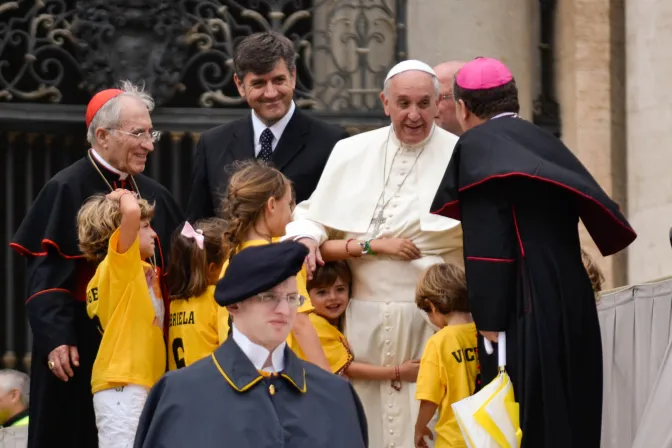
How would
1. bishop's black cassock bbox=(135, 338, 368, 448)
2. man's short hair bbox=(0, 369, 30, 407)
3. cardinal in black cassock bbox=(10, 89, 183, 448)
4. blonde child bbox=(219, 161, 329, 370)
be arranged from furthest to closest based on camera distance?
man's short hair bbox=(0, 369, 30, 407), cardinal in black cassock bbox=(10, 89, 183, 448), blonde child bbox=(219, 161, 329, 370), bishop's black cassock bbox=(135, 338, 368, 448)

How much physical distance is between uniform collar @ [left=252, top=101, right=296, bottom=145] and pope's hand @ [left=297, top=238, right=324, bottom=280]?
754 millimetres

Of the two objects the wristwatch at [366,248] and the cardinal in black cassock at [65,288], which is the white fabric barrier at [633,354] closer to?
the wristwatch at [366,248]

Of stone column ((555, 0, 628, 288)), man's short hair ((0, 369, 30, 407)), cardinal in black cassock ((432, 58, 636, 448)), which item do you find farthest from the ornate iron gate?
cardinal in black cassock ((432, 58, 636, 448))

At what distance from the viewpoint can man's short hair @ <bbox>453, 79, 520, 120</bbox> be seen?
7.76 m

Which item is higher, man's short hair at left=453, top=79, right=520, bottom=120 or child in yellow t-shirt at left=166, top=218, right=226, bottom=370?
man's short hair at left=453, top=79, right=520, bottom=120

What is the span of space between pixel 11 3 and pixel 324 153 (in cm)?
376

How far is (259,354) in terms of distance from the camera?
6000 millimetres

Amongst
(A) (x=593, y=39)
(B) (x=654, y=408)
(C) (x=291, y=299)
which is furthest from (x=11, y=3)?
(C) (x=291, y=299)

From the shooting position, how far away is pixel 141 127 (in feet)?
27.1

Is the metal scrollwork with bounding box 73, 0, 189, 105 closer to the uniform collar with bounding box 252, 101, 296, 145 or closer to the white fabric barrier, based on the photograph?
the uniform collar with bounding box 252, 101, 296, 145

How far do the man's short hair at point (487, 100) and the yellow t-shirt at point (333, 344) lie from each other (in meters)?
1.12

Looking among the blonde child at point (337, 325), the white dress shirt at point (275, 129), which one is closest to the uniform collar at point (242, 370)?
the blonde child at point (337, 325)

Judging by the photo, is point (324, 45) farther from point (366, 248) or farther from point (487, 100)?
point (487, 100)

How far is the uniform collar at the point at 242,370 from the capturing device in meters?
5.94
